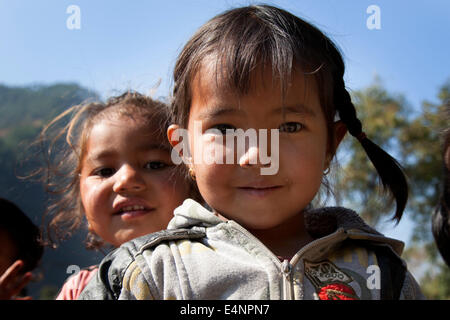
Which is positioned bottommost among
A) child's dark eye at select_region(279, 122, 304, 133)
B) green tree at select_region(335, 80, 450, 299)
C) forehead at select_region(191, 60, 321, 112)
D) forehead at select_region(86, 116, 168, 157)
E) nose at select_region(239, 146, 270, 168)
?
green tree at select_region(335, 80, 450, 299)

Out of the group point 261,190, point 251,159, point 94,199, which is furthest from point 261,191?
point 94,199

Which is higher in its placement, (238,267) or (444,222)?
(238,267)

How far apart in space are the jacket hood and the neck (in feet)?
0.51

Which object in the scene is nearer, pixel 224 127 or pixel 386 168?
pixel 224 127

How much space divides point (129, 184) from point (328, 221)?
101 cm

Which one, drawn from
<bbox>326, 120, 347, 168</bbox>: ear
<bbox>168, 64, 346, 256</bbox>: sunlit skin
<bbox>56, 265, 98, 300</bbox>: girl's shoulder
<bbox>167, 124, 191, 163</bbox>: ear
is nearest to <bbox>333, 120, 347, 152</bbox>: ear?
<bbox>326, 120, 347, 168</bbox>: ear

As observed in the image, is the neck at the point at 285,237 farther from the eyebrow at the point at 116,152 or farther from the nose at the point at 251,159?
the eyebrow at the point at 116,152

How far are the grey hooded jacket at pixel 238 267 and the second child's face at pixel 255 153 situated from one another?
9 centimetres

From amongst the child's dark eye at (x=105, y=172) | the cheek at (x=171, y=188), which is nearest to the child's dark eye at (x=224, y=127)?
the cheek at (x=171, y=188)

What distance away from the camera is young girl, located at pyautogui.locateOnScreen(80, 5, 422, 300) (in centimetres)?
160

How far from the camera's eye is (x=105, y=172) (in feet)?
8.46

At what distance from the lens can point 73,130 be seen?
2930 mm

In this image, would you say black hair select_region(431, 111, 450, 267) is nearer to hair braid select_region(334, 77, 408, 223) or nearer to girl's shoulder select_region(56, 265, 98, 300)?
hair braid select_region(334, 77, 408, 223)

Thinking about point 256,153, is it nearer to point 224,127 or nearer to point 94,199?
point 224,127
